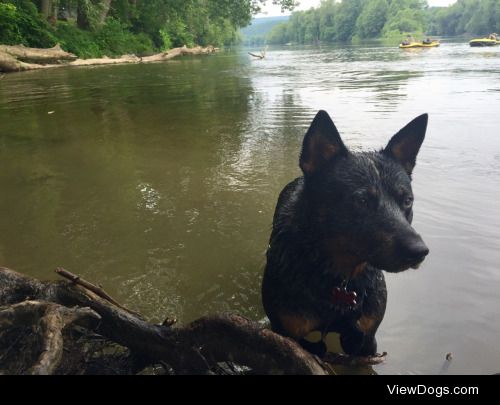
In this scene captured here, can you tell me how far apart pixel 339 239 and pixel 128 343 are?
145cm

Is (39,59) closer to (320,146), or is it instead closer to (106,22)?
(106,22)

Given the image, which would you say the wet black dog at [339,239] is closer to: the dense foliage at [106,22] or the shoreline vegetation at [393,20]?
the dense foliage at [106,22]

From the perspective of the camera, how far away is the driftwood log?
2.03m

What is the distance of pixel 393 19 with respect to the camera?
444ft

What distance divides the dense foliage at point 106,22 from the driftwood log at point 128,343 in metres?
31.0

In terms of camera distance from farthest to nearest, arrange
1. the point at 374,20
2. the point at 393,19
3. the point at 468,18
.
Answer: the point at 374,20 < the point at 393,19 < the point at 468,18

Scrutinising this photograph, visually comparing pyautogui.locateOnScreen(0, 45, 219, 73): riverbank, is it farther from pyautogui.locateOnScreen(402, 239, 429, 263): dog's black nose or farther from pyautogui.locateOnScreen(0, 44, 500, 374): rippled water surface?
pyautogui.locateOnScreen(402, 239, 429, 263): dog's black nose

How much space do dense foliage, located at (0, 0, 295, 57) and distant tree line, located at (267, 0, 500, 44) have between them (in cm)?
9054

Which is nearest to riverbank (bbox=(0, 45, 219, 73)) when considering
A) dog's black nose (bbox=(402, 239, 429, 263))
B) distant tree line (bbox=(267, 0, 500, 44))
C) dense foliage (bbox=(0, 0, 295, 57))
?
dense foliage (bbox=(0, 0, 295, 57))

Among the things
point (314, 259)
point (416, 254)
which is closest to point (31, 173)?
point (314, 259)

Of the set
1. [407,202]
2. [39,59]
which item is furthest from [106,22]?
[407,202]

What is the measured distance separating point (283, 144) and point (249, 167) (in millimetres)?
1565

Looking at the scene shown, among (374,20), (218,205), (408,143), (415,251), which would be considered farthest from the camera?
(374,20)
